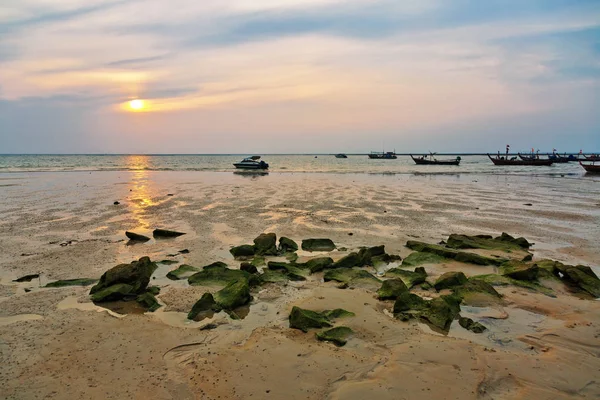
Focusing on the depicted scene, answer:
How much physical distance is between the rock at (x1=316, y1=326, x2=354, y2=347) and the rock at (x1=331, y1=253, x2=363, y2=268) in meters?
3.78

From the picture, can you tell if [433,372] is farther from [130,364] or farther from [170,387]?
[130,364]

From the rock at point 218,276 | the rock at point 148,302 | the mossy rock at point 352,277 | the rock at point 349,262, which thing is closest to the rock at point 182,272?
the rock at point 218,276

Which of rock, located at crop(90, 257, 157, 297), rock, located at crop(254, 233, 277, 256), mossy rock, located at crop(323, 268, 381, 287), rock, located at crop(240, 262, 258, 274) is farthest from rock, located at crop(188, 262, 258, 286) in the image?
rock, located at crop(254, 233, 277, 256)

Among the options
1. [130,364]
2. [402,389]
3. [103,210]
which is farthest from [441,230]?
[103,210]

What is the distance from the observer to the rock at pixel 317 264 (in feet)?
33.5

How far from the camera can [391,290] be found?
8234 millimetres

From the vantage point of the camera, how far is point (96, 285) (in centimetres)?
856

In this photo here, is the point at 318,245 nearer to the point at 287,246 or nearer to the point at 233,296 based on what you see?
the point at 287,246

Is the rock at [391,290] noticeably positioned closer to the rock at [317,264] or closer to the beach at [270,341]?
the beach at [270,341]

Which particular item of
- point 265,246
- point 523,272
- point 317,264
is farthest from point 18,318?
point 523,272

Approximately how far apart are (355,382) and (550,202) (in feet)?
82.6

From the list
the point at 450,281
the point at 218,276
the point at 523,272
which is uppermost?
the point at 523,272

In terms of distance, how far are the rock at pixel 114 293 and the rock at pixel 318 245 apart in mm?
5667

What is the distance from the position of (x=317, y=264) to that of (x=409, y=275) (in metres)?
2.27
